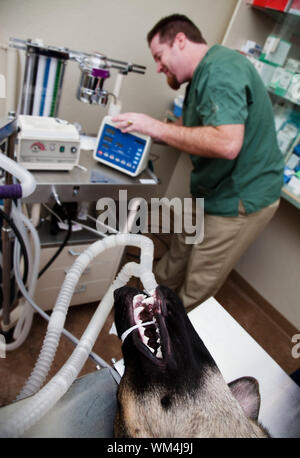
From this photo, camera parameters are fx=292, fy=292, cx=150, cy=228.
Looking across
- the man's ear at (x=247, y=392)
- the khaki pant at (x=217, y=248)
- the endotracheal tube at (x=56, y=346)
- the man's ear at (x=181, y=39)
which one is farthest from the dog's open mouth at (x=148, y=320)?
the man's ear at (x=181, y=39)

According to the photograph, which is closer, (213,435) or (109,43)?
(213,435)

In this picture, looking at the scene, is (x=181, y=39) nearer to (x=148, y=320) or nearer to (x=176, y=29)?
(x=176, y=29)

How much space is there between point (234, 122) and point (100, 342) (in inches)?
50.1

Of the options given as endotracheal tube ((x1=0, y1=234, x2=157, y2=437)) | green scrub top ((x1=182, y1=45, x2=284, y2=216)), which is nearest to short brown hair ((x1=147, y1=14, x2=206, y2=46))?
green scrub top ((x1=182, y1=45, x2=284, y2=216))

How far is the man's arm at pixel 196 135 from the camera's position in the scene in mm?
1145

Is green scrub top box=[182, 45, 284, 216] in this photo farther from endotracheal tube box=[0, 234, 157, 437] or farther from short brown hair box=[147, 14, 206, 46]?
endotracheal tube box=[0, 234, 157, 437]

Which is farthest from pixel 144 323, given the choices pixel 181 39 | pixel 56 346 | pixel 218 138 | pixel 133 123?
pixel 181 39

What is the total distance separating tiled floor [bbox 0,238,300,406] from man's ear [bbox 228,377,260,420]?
21.2 inches

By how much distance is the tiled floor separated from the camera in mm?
1314

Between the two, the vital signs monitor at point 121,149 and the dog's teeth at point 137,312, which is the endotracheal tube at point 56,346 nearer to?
the dog's teeth at point 137,312

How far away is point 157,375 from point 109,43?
181 centimetres

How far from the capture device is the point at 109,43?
5.53ft
